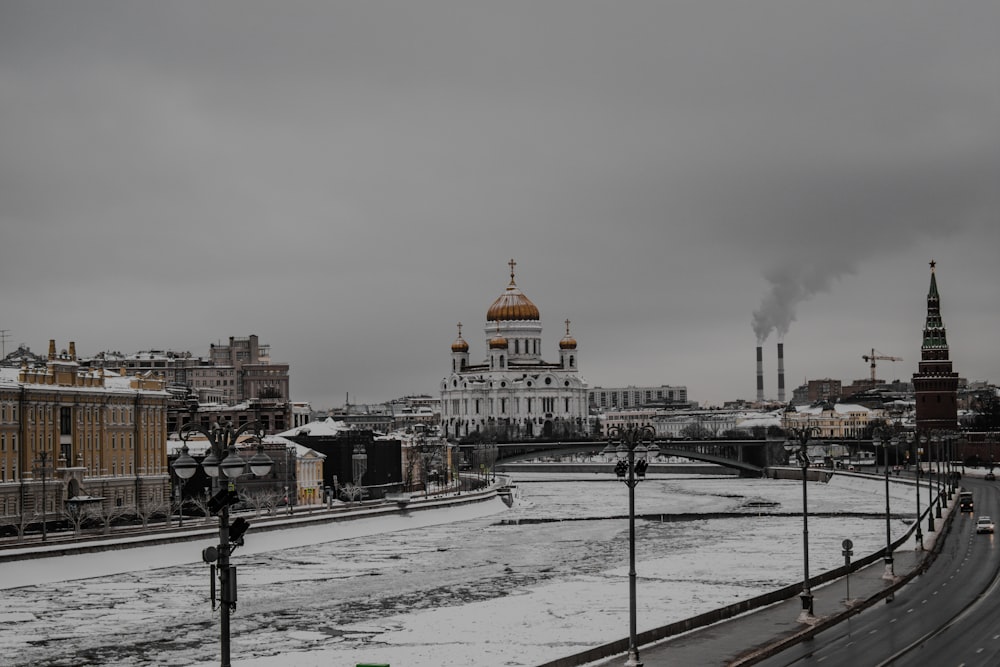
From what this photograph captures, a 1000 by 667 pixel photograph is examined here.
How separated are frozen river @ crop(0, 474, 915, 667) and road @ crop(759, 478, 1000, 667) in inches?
208

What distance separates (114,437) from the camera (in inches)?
3324

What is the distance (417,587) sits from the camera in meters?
53.6

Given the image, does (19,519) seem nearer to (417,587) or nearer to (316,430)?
(417,587)

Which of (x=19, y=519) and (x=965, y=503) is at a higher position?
(x=19, y=519)

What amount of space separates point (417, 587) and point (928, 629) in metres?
21.6

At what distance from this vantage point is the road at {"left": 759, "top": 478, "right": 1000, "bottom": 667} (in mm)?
32250

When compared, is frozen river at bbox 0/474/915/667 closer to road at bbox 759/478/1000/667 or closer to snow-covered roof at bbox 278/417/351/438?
road at bbox 759/478/1000/667

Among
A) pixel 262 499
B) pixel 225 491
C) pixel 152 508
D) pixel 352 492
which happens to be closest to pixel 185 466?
pixel 225 491

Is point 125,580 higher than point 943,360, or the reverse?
point 943,360

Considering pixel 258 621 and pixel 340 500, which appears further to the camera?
pixel 340 500

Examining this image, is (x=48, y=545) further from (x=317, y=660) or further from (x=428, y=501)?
(x=428, y=501)

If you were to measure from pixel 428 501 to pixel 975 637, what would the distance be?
207 ft

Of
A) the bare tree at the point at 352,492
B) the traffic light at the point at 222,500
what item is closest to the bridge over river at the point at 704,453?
the bare tree at the point at 352,492

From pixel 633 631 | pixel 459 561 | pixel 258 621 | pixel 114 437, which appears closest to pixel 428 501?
pixel 114 437
